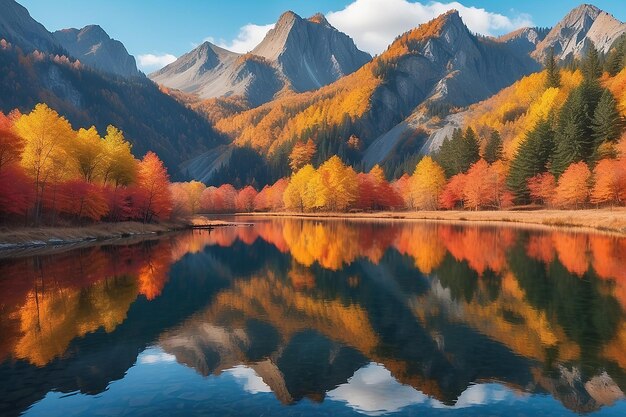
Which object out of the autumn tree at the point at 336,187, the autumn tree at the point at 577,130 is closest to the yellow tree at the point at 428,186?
the autumn tree at the point at 336,187

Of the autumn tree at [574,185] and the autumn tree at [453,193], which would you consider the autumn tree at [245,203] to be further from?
the autumn tree at [574,185]

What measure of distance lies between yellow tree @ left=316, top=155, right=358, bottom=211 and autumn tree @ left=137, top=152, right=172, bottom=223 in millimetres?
61839

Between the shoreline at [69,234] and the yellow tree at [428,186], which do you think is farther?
the yellow tree at [428,186]

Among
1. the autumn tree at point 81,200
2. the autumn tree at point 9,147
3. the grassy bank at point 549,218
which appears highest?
the autumn tree at point 9,147

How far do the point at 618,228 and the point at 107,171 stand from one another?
267ft

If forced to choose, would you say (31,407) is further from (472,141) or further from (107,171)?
(472,141)

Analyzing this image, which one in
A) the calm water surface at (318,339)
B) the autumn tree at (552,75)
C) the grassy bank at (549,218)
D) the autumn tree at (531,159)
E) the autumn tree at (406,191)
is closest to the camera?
the calm water surface at (318,339)

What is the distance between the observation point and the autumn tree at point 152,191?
8106 cm

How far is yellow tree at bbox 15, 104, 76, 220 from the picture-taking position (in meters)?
58.9

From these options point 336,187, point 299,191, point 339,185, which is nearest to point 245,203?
point 299,191

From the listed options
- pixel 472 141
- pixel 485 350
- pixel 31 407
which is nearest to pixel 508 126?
pixel 472 141

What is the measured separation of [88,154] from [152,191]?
1212 centimetres

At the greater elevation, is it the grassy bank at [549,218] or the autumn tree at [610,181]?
the autumn tree at [610,181]

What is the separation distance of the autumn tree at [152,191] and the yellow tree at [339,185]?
61.8m
